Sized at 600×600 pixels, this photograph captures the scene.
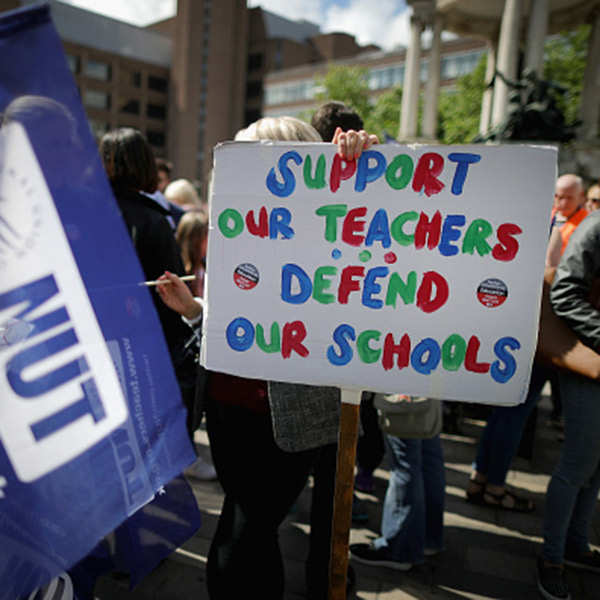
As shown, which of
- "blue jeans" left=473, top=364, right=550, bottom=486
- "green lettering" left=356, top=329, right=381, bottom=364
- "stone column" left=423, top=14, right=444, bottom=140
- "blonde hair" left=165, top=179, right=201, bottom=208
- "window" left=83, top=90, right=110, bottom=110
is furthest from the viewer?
"window" left=83, top=90, right=110, bottom=110

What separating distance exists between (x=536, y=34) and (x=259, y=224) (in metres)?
18.3

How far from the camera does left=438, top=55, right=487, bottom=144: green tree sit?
84.6ft

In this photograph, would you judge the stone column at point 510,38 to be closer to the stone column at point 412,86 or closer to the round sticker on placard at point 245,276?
the stone column at point 412,86

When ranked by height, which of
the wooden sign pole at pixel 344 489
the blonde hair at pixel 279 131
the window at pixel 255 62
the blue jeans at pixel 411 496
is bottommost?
the blue jeans at pixel 411 496

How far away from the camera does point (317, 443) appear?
5.12 feet

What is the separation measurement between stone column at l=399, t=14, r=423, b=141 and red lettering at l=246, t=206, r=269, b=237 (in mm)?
19041

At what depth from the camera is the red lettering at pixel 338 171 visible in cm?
130

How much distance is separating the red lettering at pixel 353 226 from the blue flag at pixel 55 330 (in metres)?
0.57

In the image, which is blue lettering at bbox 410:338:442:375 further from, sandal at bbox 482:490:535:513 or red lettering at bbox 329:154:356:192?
sandal at bbox 482:490:535:513

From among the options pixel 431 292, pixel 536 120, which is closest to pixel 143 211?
pixel 431 292

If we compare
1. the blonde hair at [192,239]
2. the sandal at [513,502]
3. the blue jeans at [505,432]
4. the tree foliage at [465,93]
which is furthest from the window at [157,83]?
the sandal at [513,502]

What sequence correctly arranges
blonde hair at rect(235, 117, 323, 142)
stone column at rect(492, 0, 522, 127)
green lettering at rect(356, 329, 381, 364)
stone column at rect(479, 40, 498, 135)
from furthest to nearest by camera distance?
stone column at rect(479, 40, 498, 135) → stone column at rect(492, 0, 522, 127) → blonde hair at rect(235, 117, 323, 142) → green lettering at rect(356, 329, 381, 364)

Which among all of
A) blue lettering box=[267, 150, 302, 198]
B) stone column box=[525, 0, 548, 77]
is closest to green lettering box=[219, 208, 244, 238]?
blue lettering box=[267, 150, 302, 198]

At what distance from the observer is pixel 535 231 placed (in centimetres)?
123
